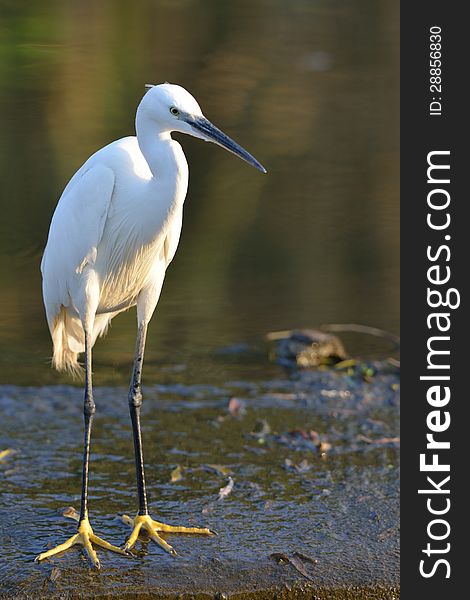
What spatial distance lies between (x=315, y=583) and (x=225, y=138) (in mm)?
1656

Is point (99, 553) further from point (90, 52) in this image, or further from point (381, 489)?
point (90, 52)

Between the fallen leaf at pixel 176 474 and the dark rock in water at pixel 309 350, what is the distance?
1511 mm

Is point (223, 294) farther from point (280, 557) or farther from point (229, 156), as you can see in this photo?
point (280, 557)

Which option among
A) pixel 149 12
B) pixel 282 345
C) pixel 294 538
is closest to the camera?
pixel 294 538

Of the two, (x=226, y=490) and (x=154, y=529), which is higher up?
(x=226, y=490)

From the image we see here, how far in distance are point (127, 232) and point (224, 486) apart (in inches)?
46.4

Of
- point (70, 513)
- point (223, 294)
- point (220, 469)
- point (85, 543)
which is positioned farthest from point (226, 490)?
point (223, 294)

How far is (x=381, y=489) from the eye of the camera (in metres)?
4.65

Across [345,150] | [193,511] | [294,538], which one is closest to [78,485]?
[193,511]

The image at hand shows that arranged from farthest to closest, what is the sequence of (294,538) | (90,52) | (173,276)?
(90,52)
(173,276)
(294,538)

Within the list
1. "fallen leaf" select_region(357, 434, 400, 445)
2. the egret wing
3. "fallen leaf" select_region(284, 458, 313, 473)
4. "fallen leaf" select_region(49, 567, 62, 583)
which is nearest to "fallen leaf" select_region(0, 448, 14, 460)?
the egret wing

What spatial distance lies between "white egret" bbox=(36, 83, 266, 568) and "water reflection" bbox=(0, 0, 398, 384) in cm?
157

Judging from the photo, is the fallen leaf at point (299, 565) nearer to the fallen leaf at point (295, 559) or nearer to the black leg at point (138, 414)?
the fallen leaf at point (295, 559)

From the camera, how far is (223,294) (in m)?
7.55
